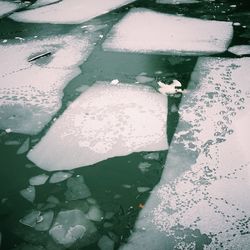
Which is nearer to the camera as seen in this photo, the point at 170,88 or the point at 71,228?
the point at 71,228

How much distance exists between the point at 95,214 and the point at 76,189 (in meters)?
0.15

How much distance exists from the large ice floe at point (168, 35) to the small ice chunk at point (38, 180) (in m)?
1.21

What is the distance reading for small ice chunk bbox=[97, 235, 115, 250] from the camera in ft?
3.36

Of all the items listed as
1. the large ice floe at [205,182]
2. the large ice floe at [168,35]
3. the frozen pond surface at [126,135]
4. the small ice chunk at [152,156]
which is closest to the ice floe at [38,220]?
the frozen pond surface at [126,135]

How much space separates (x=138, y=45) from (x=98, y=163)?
1185 mm

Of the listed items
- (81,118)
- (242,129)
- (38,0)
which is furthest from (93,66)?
(38,0)

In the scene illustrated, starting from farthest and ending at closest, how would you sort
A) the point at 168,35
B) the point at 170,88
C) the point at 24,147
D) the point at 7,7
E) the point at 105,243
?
the point at 7,7, the point at 168,35, the point at 170,88, the point at 24,147, the point at 105,243

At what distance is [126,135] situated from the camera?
1.46m

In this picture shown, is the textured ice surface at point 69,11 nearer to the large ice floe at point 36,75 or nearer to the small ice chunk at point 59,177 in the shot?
the large ice floe at point 36,75

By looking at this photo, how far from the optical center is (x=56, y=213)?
Result: 1.14 metres

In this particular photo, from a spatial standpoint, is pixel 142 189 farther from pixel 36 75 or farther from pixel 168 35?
pixel 168 35

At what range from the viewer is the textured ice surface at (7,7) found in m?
2.97

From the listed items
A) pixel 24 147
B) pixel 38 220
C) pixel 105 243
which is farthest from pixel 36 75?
pixel 105 243

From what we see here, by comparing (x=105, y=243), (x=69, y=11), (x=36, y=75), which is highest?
(x=69, y=11)
